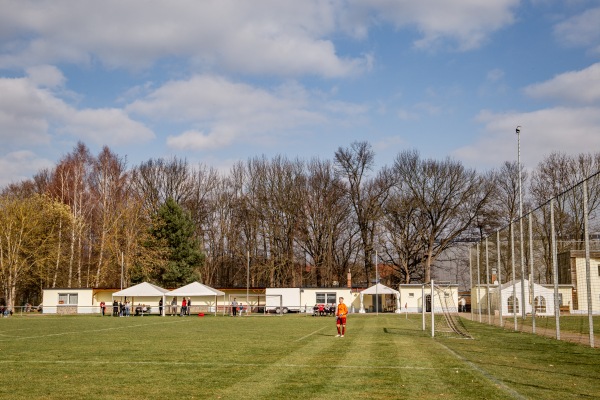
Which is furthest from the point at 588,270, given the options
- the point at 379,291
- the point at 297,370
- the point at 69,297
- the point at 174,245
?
the point at 174,245

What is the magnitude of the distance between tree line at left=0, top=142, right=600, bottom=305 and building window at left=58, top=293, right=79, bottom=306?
2740mm

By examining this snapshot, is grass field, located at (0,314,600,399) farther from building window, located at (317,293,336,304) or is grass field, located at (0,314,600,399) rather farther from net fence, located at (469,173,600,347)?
building window, located at (317,293,336,304)

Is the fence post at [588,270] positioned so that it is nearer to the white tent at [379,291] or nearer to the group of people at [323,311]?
the group of people at [323,311]

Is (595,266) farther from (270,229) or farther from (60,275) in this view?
(60,275)

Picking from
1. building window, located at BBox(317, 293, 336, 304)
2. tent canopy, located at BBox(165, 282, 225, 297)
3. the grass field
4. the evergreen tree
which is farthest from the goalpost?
the grass field

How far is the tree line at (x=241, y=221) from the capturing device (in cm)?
6419

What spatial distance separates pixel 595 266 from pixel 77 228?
161ft

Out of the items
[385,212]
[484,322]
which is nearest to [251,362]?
[484,322]

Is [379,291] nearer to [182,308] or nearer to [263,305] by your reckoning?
[263,305]

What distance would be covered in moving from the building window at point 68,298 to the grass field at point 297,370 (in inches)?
1792

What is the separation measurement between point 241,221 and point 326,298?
14.4 metres

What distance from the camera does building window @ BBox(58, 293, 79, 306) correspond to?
208ft

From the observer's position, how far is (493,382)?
35.6 ft

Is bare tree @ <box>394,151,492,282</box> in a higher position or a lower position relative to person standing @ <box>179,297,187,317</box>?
higher
